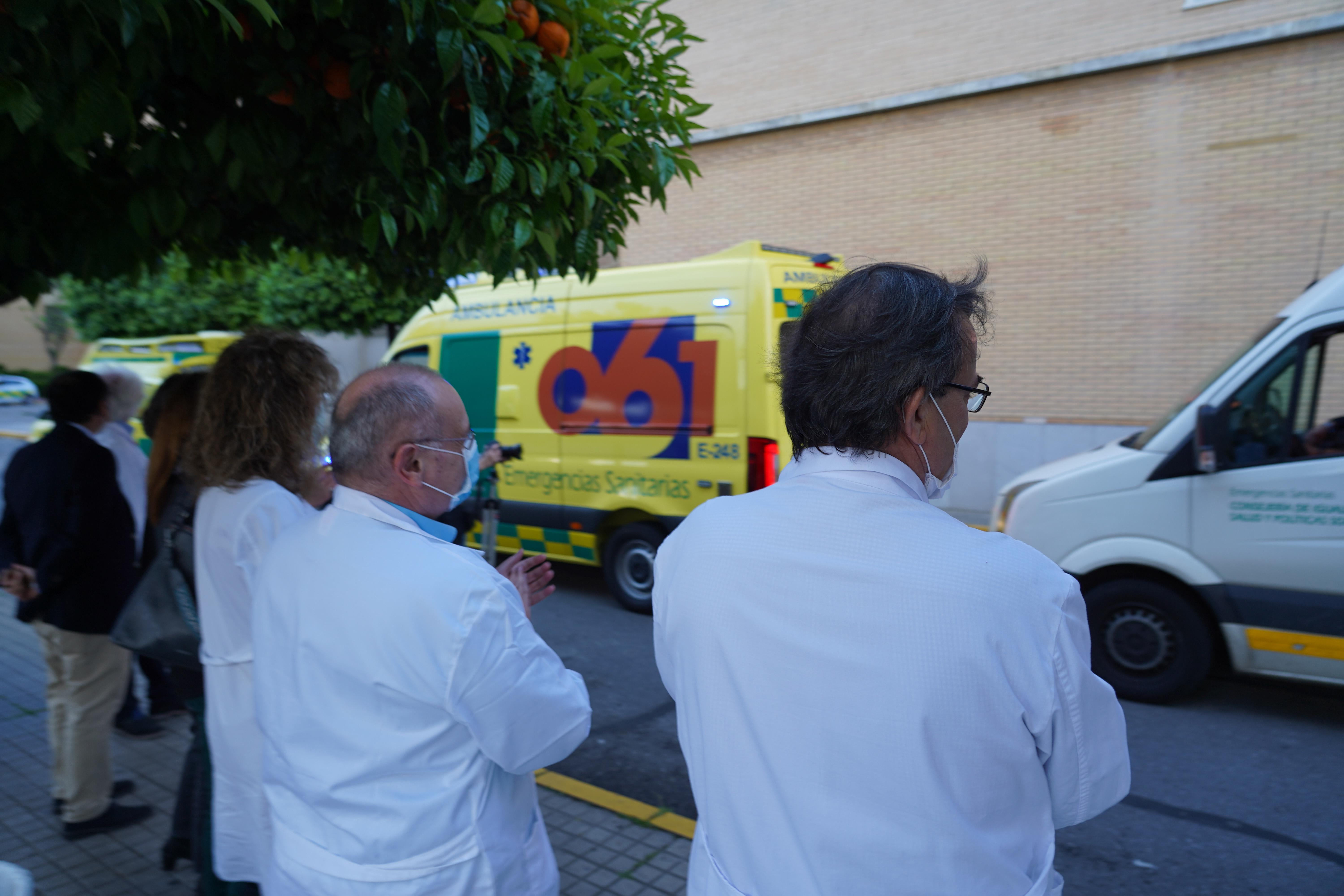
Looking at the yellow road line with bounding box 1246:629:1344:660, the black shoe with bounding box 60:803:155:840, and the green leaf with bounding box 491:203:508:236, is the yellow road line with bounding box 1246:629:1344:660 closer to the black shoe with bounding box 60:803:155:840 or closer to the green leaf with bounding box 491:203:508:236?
the green leaf with bounding box 491:203:508:236

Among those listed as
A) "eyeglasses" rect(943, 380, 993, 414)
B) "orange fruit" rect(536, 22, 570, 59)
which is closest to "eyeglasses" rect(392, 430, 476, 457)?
"eyeglasses" rect(943, 380, 993, 414)

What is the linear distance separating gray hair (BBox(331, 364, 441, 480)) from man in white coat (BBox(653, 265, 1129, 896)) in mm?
708

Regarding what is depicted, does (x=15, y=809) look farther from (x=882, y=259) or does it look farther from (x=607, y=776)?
(x=882, y=259)

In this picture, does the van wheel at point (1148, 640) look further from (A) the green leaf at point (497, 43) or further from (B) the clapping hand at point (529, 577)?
(A) the green leaf at point (497, 43)

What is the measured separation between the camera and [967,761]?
1.09 metres

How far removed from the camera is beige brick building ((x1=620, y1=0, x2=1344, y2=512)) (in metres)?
9.11

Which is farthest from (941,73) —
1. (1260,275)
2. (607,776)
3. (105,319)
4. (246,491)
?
(105,319)

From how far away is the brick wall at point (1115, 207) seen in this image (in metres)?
9.06

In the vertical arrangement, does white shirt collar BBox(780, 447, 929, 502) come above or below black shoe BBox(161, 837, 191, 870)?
above

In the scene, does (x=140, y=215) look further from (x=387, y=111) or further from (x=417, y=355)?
(x=417, y=355)

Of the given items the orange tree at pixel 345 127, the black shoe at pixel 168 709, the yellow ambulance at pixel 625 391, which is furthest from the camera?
the yellow ambulance at pixel 625 391

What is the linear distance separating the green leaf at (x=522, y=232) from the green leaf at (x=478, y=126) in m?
0.25

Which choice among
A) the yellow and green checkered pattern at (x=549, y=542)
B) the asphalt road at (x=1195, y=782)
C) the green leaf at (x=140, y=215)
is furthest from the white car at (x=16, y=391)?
the green leaf at (x=140, y=215)

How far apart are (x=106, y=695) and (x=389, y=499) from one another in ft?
8.35
